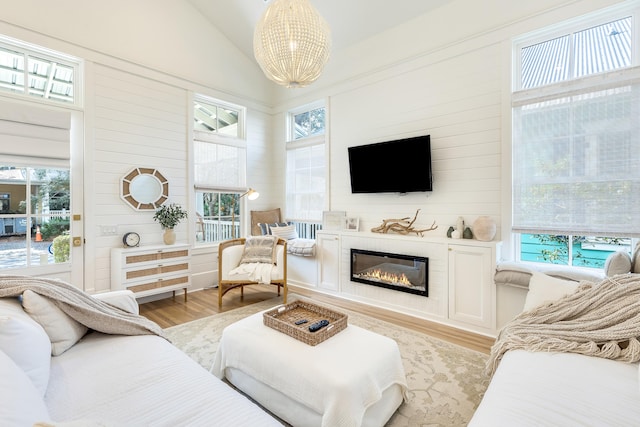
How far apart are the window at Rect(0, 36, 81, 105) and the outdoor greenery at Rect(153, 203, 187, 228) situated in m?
1.46

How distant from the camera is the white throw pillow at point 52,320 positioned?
152 centimetres

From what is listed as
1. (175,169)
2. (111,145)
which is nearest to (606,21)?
(175,169)

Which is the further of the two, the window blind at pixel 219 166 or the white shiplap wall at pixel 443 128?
the window blind at pixel 219 166

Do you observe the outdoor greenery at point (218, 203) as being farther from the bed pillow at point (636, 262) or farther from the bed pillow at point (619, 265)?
the bed pillow at point (636, 262)

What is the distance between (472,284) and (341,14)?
356 centimetres

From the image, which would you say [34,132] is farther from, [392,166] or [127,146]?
Result: [392,166]

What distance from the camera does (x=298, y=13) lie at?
7.05 feet

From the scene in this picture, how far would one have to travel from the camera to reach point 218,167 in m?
4.72

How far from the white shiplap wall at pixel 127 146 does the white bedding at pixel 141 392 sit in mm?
2393

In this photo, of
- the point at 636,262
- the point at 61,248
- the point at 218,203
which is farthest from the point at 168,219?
the point at 636,262

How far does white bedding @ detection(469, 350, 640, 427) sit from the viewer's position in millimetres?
1104

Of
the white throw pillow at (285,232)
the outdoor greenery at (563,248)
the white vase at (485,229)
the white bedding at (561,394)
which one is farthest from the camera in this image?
the white throw pillow at (285,232)

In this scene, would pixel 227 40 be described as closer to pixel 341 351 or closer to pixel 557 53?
pixel 557 53

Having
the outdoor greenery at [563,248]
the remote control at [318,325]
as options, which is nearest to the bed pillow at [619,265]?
the outdoor greenery at [563,248]
